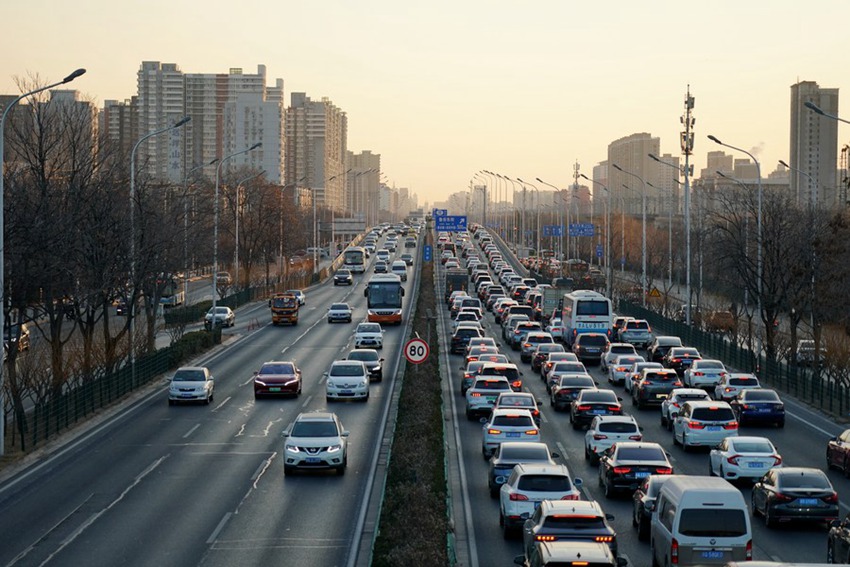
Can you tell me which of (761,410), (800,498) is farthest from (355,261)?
(800,498)

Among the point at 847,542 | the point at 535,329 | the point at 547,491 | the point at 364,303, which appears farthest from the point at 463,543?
the point at 364,303

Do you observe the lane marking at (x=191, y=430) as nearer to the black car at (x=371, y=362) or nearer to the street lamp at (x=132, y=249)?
the street lamp at (x=132, y=249)

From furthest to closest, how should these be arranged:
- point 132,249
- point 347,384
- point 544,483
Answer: point 132,249, point 347,384, point 544,483

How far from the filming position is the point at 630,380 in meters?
43.5

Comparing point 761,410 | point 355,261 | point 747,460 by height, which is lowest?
point 761,410

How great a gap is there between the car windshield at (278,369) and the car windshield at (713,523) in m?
24.9

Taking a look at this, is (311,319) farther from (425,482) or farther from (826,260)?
(425,482)

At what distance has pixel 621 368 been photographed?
44656 mm

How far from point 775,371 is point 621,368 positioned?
592 cm

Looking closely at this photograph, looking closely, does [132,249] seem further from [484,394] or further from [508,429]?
[508,429]

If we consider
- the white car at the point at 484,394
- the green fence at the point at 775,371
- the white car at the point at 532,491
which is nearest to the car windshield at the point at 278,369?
the white car at the point at 484,394

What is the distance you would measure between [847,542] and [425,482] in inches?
309

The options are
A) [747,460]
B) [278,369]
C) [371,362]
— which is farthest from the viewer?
[371,362]

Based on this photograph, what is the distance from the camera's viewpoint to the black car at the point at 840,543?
1639 centimetres
